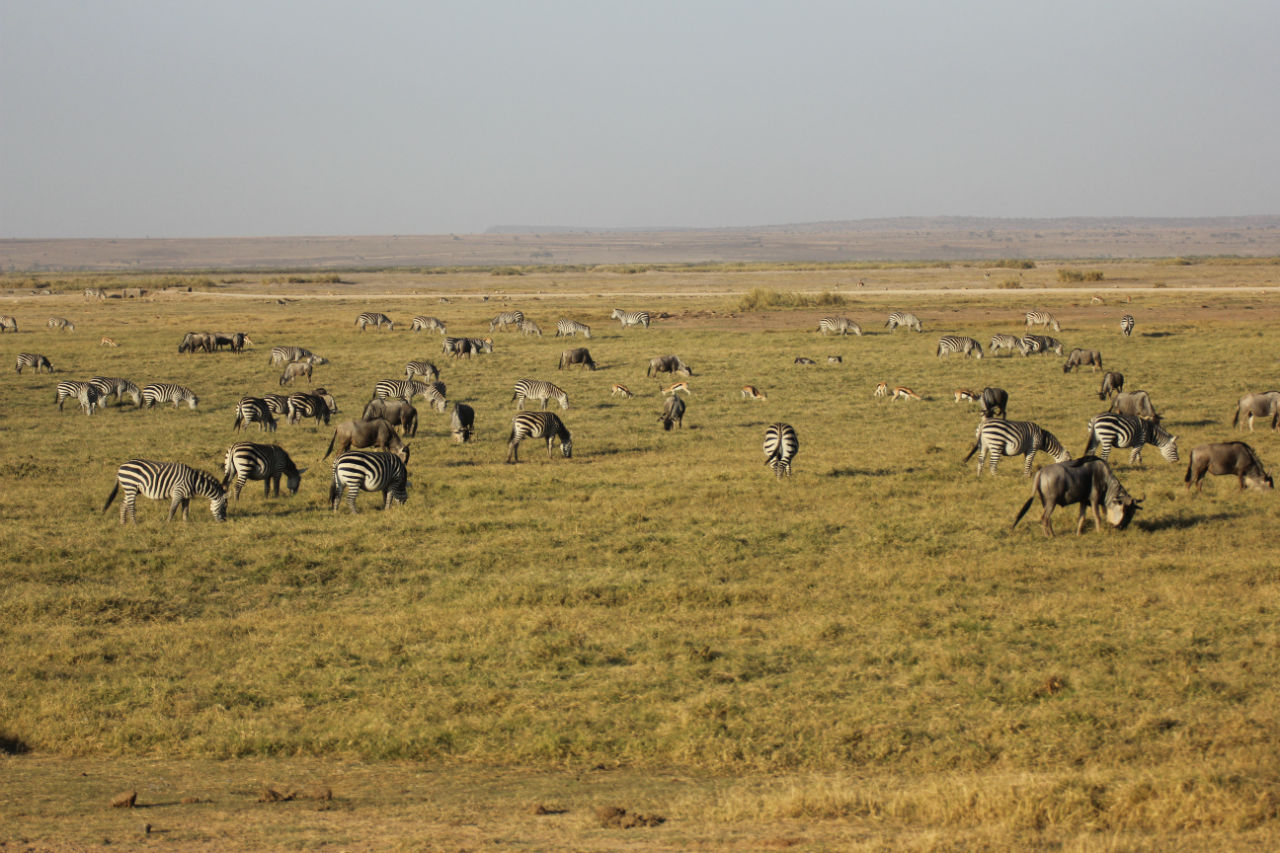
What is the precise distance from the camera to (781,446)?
62.0 ft

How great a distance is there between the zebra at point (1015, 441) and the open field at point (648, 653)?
0.55 m

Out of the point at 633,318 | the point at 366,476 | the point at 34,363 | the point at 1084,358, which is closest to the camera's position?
the point at 366,476

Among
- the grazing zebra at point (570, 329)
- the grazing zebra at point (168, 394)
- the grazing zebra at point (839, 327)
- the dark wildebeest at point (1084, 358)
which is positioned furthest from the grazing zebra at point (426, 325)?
the dark wildebeest at point (1084, 358)

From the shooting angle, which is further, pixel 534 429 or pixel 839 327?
pixel 839 327

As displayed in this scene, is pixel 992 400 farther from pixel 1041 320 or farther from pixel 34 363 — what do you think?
pixel 34 363

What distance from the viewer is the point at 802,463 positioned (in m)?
20.4

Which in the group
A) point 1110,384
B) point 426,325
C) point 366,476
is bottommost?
point 366,476

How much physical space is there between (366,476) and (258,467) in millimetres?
1857

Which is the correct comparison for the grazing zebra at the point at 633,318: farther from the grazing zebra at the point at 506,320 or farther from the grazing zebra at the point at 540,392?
the grazing zebra at the point at 540,392

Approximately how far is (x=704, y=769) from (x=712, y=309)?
2091 inches

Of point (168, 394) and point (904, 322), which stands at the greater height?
point (904, 322)

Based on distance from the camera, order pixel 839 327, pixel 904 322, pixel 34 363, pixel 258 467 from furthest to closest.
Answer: pixel 904 322
pixel 839 327
pixel 34 363
pixel 258 467

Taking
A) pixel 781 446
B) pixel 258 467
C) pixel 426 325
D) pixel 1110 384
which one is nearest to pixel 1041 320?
pixel 1110 384

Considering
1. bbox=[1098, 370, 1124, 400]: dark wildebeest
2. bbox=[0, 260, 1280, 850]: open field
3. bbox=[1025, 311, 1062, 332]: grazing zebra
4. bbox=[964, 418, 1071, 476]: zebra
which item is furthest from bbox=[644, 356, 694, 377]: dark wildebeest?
bbox=[1025, 311, 1062, 332]: grazing zebra
